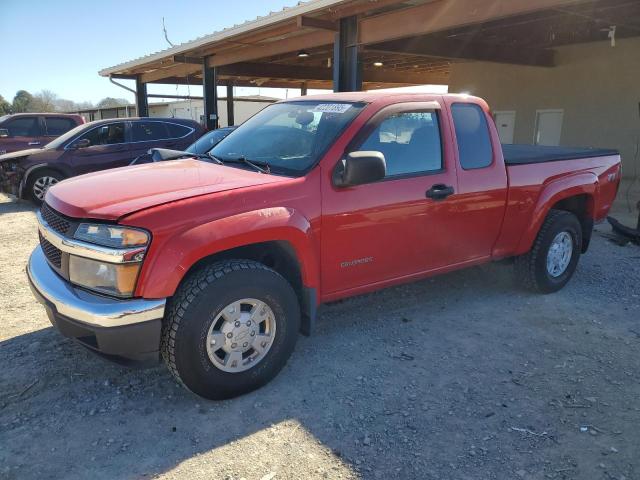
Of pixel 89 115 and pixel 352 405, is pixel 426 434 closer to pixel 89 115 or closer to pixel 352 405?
pixel 352 405

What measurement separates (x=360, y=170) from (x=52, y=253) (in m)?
2.03

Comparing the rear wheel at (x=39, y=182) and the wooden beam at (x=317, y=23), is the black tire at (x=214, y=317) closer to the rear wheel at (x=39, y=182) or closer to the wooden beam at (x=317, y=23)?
the wooden beam at (x=317, y=23)

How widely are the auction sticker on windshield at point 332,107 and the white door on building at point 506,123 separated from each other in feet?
40.0

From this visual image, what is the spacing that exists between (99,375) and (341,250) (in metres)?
1.83

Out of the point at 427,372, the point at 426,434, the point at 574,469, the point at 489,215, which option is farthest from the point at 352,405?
the point at 489,215

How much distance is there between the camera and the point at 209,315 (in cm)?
285

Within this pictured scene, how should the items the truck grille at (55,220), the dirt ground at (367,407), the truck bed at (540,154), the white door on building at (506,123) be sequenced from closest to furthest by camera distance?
the dirt ground at (367,407), the truck grille at (55,220), the truck bed at (540,154), the white door on building at (506,123)

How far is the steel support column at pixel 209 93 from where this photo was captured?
14852mm

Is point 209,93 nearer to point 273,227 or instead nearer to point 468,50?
point 468,50

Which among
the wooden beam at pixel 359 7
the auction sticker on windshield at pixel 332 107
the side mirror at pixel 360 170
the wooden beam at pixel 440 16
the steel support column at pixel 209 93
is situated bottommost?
the side mirror at pixel 360 170

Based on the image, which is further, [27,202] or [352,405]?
[27,202]

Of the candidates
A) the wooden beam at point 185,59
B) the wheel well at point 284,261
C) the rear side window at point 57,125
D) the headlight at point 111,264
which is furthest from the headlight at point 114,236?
the wooden beam at point 185,59

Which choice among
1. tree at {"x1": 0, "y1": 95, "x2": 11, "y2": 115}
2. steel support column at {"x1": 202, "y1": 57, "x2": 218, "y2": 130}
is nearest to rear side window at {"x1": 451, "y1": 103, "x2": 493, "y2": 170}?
steel support column at {"x1": 202, "y1": 57, "x2": 218, "y2": 130}

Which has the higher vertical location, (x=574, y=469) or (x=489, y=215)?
(x=489, y=215)
